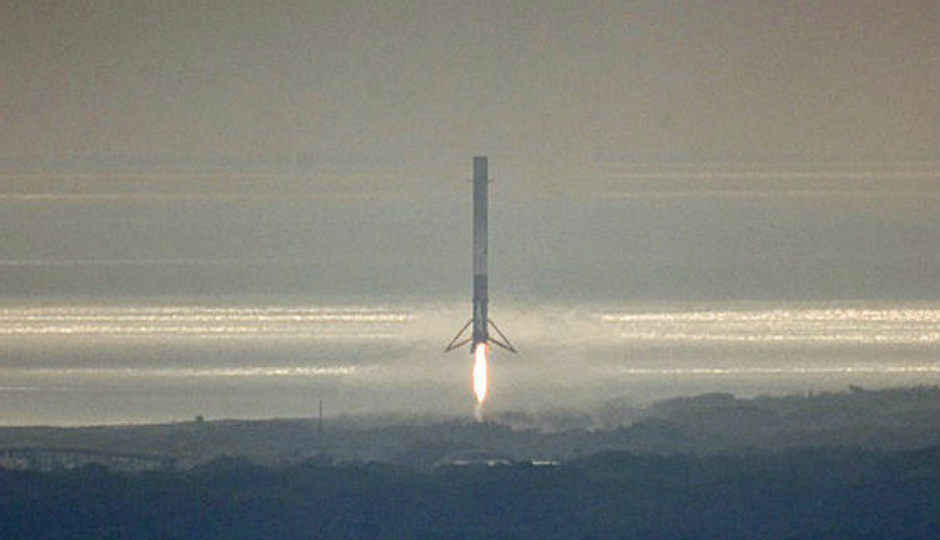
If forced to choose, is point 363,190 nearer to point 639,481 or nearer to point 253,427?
point 253,427

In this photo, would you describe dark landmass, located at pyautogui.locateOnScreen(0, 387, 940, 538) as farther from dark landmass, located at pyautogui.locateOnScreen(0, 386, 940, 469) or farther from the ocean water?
the ocean water

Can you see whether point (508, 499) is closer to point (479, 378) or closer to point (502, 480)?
point (502, 480)

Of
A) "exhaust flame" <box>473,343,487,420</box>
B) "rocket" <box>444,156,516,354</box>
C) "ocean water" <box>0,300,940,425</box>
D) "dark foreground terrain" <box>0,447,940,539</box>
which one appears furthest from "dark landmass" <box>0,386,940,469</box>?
"ocean water" <box>0,300,940,425</box>

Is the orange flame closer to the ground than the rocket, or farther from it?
closer to the ground

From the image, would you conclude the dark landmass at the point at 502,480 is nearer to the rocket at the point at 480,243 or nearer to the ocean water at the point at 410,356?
the rocket at the point at 480,243

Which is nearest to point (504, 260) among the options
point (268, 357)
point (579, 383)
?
point (268, 357)

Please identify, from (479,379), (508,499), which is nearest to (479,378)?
(479,379)

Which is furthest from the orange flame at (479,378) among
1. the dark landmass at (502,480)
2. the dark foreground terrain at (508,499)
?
the dark foreground terrain at (508,499)
